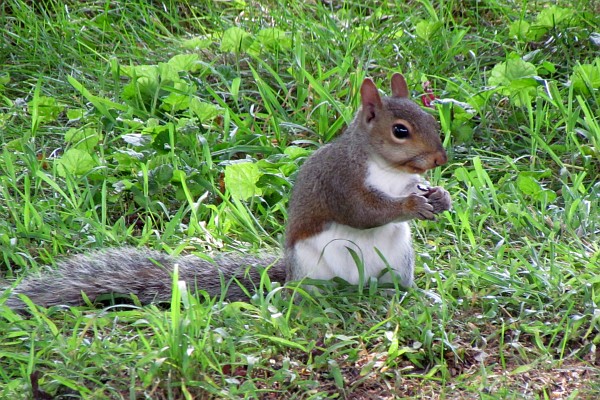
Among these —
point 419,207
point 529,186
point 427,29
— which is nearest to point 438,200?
point 419,207

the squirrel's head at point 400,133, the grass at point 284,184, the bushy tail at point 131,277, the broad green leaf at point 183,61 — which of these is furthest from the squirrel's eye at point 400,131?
the broad green leaf at point 183,61

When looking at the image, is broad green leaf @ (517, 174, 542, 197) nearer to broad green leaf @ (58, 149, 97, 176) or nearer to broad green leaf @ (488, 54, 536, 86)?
broad green leaf @ (488, 54, 536, 86)

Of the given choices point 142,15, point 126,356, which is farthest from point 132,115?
point 126,356

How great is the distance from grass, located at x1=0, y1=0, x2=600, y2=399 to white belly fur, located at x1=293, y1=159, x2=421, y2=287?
6 cm

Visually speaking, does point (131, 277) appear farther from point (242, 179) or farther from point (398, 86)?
point (398, 86)

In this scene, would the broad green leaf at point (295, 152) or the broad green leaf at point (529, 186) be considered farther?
the broad green leaf at point (295, 152)

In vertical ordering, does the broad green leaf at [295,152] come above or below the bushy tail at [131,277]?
above

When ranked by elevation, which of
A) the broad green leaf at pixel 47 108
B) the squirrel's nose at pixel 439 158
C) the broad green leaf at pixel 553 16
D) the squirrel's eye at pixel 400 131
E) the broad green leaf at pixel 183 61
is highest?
the broad green leaf at pixel 553 16

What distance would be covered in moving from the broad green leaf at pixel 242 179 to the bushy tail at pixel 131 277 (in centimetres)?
45

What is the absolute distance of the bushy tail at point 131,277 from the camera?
120 inches

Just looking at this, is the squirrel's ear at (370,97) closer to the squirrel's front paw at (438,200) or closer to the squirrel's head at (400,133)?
the squirrel's head at (400,133)

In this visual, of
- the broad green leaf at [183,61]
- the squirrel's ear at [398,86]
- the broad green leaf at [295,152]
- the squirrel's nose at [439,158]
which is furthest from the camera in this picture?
the broad green leaf at [183,61]

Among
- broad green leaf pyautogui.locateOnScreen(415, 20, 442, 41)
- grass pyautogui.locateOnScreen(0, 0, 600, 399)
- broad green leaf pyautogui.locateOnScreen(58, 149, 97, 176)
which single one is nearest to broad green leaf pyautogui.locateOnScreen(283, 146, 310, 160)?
grass pyautogui.locateOnScreen(0, 0, 600, 399)

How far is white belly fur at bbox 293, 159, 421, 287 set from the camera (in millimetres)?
3031
